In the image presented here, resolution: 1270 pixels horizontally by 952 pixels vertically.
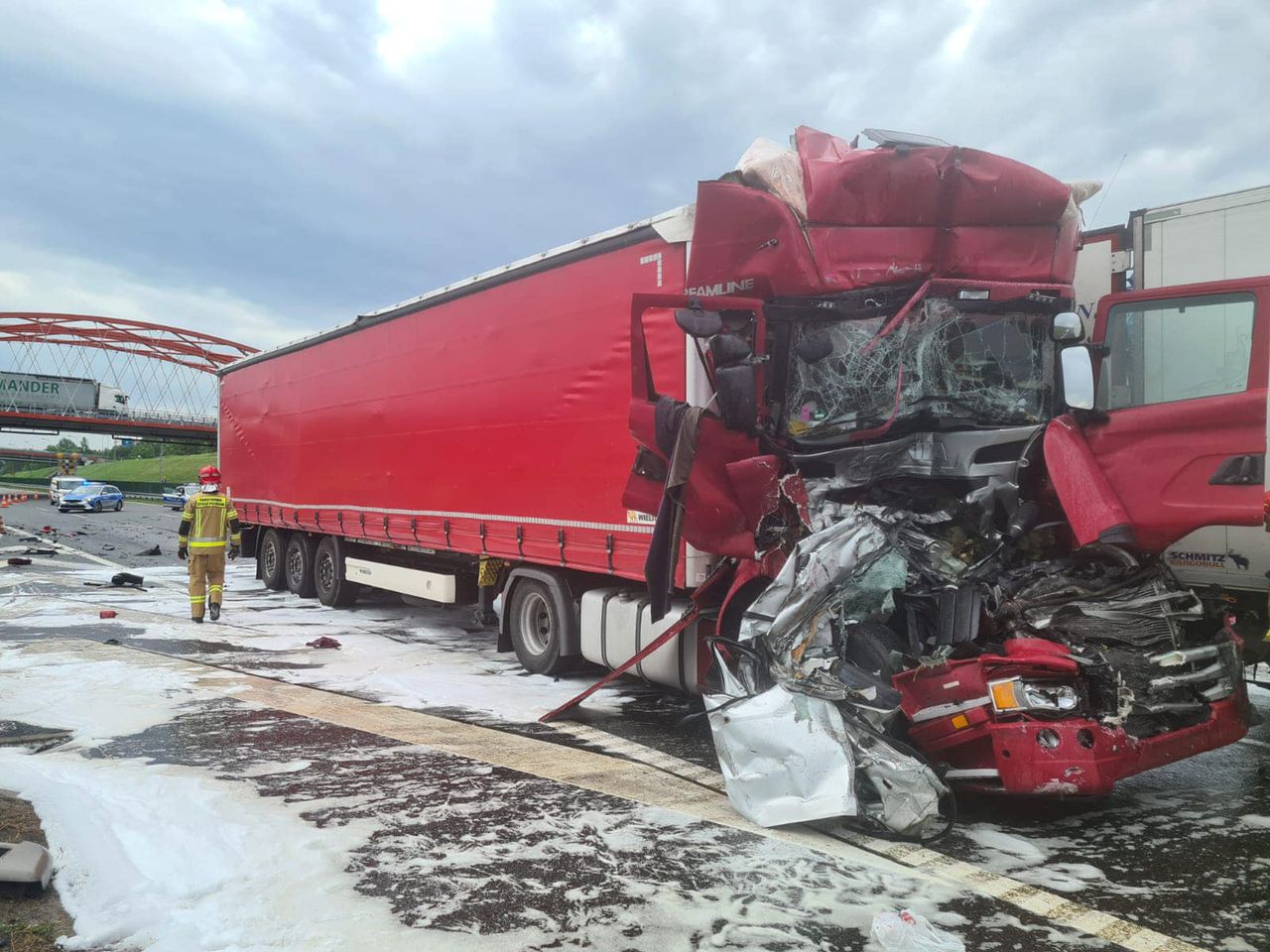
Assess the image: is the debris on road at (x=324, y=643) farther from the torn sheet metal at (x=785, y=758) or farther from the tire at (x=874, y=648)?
the tire at (x=874, y=648)

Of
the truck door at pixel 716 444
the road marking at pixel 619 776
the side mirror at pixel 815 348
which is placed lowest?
the road marking at pixel 619 776

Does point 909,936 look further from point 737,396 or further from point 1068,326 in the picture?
point 1068,326

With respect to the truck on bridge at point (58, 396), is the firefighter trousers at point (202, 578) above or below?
below

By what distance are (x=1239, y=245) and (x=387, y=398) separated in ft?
25.6

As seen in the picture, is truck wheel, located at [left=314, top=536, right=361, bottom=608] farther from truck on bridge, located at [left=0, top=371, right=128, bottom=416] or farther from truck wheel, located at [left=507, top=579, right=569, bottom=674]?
truck on bridge, located at [left=0, top=371, right=128, bottom=416]

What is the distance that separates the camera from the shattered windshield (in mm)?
5289

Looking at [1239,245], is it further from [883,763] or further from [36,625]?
[36,625]

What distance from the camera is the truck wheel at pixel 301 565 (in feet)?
41.5

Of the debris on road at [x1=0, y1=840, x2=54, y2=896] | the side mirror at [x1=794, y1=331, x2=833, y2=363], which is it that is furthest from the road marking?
the side mirror at [x1=794, y1=331, x2=833, y2=363]

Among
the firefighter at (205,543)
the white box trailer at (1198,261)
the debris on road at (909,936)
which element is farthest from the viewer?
the firefighter at (205,543)

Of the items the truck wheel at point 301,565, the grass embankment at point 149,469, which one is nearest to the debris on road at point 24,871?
the truck wheel at point 301,565

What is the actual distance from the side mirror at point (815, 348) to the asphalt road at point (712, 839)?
96.7 inches

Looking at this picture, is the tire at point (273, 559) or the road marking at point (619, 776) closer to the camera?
the road marking at point (619, 776)

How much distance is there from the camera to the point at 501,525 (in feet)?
26.7
